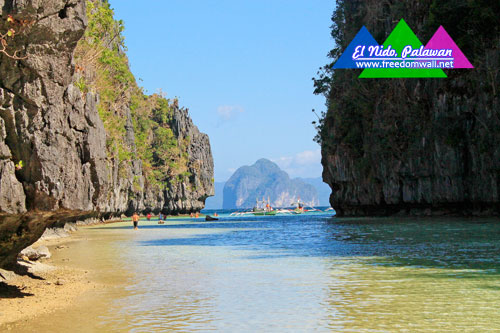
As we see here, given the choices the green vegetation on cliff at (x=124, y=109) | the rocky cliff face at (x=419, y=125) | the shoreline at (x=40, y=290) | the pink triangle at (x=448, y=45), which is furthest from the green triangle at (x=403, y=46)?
the shoreline at (x=40, y=290)

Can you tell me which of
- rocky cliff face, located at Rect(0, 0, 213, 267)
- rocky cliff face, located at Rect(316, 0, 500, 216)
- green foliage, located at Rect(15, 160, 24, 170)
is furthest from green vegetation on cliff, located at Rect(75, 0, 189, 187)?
rocky cliff face, located at Rect(316, 0, 500, 216)

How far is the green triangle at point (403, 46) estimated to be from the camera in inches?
1779

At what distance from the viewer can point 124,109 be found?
7306 cm

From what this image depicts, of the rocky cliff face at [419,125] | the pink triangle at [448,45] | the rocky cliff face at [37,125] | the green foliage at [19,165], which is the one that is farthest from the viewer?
the pink triangle at [448,45]

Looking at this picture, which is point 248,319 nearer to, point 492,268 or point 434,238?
point 492,268

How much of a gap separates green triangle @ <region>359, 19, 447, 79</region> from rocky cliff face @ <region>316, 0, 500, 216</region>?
0.65 meters

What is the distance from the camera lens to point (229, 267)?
56.8ft

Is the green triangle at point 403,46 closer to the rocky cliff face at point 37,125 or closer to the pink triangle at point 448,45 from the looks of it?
the pink triangle at point 448,45

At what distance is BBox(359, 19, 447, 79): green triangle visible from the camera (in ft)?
148

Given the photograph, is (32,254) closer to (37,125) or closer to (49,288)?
(49,288)

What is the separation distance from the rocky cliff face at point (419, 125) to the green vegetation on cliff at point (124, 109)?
2464cm

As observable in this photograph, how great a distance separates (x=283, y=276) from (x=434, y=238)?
537 inches

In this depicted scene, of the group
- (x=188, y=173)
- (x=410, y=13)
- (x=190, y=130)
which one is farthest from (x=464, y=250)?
(x=190, y=130)

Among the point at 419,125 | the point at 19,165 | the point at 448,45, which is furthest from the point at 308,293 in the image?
the point at 419,125
